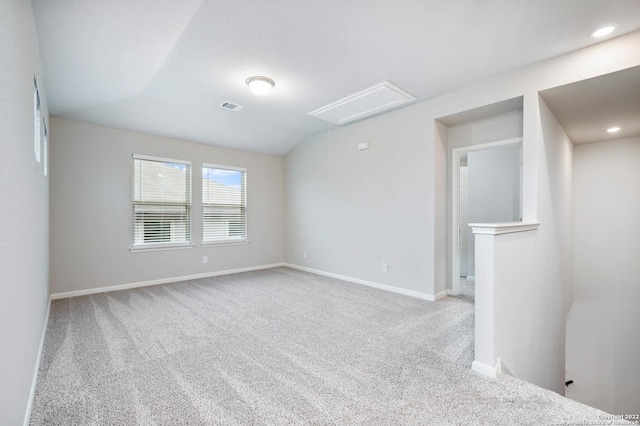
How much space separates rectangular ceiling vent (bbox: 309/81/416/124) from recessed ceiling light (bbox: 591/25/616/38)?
1777 millimetres

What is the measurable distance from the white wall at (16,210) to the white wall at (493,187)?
587 cm

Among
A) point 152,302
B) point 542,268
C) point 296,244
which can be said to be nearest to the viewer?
point 542,268

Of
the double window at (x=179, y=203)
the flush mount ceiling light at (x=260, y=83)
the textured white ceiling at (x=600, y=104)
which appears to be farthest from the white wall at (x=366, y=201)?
the flush mount ceiling light at (x=260, y=83)

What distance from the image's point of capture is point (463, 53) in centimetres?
284

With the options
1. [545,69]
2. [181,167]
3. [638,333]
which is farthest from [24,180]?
[638,333]

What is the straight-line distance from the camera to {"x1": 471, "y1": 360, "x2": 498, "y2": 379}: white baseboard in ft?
6.76

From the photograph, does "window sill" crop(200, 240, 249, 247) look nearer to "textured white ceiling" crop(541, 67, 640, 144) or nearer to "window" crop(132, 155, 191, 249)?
"window" crop(132, 155, 191, 249)

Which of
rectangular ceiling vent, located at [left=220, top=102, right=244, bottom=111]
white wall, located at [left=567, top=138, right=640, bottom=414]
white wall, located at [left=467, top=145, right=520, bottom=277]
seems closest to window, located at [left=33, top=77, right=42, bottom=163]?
rectangular ceiling vent, located at [left=220, top=102, right=244, bottom=111]

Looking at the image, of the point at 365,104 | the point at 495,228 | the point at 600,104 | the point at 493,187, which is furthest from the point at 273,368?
the point at 493,187

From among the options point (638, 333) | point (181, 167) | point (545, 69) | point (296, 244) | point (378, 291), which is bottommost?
point (638, 333)

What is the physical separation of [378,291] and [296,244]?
7.80ft

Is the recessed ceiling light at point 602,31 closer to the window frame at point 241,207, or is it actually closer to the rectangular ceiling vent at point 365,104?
the rectangular ceiling vent at point 365,104

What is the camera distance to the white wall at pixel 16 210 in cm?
118

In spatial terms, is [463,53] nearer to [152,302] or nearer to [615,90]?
[615,90]
